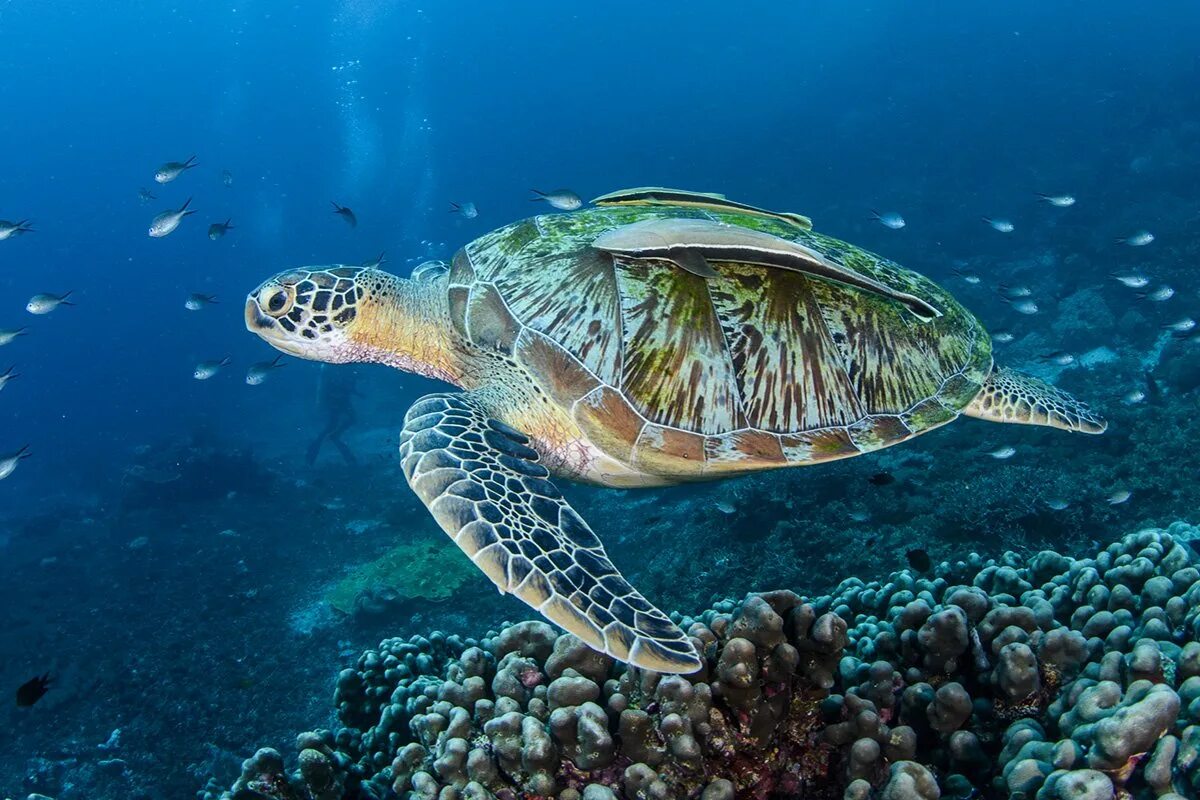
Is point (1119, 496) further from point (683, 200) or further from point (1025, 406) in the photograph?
point (683, 200)

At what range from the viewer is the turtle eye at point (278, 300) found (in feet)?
11.4

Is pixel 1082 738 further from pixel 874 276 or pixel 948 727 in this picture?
pixel 874 276

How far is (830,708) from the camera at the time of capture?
199 cm

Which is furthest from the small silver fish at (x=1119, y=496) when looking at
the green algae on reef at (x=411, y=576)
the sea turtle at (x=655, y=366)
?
the green algae on reef at (x=411, y=576)

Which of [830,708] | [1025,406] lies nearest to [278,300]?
[830,708]

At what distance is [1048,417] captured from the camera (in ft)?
12.0

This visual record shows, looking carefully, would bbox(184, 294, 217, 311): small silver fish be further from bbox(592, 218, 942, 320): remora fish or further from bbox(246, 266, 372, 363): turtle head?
bbox(592, 218, 942, 320): remora fish

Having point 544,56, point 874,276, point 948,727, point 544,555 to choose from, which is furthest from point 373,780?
point 544,56

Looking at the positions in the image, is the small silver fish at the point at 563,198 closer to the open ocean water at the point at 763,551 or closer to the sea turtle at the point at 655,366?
the open ocean water at the point at 763,551

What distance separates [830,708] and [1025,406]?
250cm

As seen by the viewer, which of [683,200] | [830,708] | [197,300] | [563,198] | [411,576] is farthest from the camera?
[197,300]

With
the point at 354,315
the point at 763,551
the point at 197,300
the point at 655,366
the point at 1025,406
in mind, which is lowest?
the point at 197,300

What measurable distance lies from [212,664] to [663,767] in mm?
7084

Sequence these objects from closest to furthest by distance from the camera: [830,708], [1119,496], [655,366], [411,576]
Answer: [830,708]
[655,366]
[1119,496]
[411,576]
